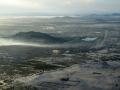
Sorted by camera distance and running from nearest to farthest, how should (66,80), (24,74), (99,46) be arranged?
(66,80) → (24,74) → (99,46)

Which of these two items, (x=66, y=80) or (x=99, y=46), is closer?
(x=66, y=80)

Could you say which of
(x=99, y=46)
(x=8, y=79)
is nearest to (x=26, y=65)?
(x=8, y=79)

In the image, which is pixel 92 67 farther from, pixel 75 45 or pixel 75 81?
pixel 75 45

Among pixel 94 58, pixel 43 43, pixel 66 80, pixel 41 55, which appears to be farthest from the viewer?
pixel 43 43

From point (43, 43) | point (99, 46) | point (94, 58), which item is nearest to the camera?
point (94, 58)

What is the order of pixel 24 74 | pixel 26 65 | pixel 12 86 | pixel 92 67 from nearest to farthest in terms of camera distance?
pixel 12 86, pixel 24 74, pixel 92 67, pixel 26 65

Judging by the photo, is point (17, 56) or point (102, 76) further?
point (17, 56)

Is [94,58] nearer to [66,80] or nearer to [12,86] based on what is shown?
[66,80]

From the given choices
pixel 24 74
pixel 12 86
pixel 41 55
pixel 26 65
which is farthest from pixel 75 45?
pixel 12 86
